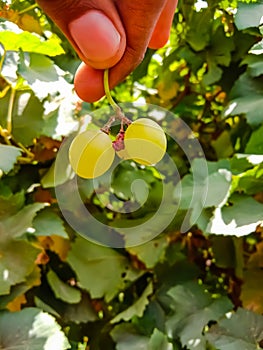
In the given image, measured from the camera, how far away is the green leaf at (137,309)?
0.80 m

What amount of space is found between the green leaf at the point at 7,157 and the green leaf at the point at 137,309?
→ 260 mm

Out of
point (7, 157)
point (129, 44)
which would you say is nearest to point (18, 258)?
point (7, 157)

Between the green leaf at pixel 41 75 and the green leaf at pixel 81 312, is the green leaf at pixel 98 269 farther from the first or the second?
the green leaf at pixel 41 75

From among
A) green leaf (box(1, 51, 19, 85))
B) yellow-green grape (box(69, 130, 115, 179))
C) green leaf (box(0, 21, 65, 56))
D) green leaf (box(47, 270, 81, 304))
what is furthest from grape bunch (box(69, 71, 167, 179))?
green leaf (box(47, 270, 81, 304))

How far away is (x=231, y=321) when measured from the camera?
739mm

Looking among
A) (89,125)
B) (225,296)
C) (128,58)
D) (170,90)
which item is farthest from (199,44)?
(128,58)

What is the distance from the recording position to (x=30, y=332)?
71cm

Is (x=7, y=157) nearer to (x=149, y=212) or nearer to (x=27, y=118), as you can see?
(x=27, y=118)

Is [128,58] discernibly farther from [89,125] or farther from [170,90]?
[170,90]

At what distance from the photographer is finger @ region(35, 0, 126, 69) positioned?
29 cm

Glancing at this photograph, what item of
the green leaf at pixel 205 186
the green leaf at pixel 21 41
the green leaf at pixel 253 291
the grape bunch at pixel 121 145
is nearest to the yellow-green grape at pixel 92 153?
the grape bunch at pixel 121 145

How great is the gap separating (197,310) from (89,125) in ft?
0.87

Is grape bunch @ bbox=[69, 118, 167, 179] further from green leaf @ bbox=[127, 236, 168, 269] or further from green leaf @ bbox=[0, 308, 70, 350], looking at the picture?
green leaf @ bbox=[127, 236, 168, 269]

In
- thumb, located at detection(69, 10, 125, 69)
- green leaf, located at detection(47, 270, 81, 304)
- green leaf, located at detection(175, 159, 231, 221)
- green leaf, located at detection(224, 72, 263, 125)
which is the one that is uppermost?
thumb, located at detection(69, 10, 125, 69)
